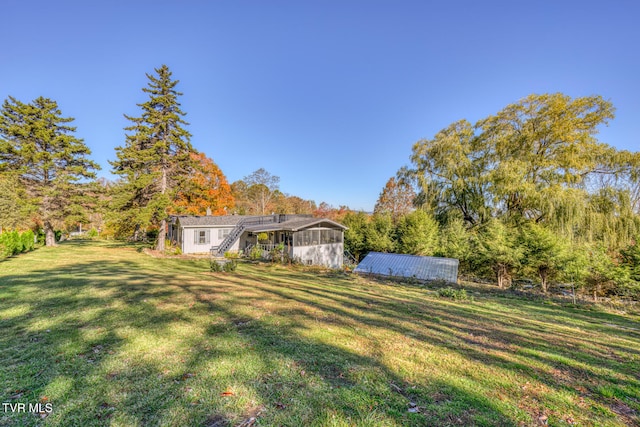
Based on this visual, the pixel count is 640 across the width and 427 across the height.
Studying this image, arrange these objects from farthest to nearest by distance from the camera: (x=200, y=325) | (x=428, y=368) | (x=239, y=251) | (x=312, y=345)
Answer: (x=239, y=251) < (x=200, y=325) < (x=312, y=345) < (x=428, y=368)

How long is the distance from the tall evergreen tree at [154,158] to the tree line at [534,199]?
739 inches

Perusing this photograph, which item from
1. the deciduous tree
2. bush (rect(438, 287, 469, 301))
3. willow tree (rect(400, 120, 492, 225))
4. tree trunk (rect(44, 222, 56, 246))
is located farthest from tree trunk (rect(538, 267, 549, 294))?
tree trunk (rect(44, 222, 56, 246))

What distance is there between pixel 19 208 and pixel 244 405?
25.8m

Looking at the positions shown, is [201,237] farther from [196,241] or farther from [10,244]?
[10,244]

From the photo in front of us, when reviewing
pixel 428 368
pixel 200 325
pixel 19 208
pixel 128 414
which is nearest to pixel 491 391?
pixel 428 368

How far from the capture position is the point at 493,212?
702 inches

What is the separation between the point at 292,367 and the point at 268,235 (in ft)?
61.9

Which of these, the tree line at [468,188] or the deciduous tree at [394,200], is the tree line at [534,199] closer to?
the tree line at [468,188]

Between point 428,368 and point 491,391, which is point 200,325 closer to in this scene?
point 428,368

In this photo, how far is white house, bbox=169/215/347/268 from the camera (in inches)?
769

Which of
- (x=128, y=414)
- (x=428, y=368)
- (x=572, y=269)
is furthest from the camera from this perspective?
(x=572, y=269)

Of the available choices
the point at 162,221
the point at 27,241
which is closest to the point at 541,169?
the point at 162,221

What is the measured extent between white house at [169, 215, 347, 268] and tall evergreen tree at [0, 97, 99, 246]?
27.1 ft

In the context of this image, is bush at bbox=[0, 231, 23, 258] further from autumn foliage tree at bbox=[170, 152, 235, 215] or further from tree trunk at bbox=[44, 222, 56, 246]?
autumn foliage tree at bbox=[170, 152, 235, 215]
